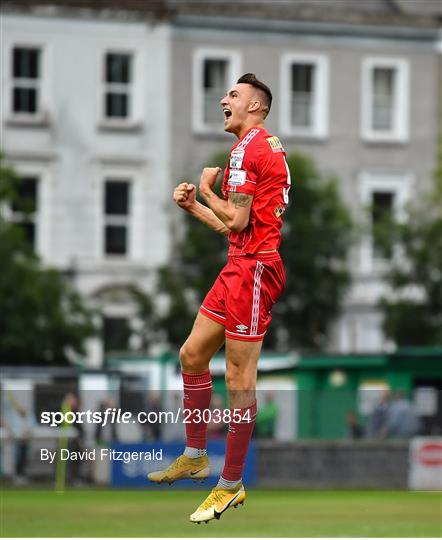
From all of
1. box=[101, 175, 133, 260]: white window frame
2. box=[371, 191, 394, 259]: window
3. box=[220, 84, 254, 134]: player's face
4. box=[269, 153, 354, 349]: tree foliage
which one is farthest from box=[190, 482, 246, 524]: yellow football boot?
box=[101, 175, 133, 260]: white window frame

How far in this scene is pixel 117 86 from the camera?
55.6 m

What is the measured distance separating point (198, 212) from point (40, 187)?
1747 inches

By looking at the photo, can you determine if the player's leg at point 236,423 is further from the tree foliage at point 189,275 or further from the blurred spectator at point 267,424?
the tree foliage at point 189,275

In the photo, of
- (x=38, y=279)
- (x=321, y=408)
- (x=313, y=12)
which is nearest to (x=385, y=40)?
(x=313, y=12)

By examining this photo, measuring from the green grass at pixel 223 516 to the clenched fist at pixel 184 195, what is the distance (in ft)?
9.92

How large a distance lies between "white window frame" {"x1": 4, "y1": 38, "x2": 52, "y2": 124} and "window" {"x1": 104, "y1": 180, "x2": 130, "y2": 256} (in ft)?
9.16

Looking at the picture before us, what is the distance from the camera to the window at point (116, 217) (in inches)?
2188

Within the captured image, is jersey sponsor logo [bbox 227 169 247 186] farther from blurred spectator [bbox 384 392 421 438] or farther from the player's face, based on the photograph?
blurred spectator [bbox 384 392 421 438]

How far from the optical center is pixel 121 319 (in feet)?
181

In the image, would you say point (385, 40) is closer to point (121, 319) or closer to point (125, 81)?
point (125, 81)

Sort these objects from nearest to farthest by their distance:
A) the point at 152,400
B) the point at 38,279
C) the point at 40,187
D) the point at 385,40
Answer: the point at 152,400 < the point at 38,279 < the point at 40,187 < the point at 385,40

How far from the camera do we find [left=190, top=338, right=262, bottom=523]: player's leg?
10805mm

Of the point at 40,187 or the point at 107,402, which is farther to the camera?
the point at 40,187

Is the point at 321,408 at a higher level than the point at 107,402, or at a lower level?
lower
